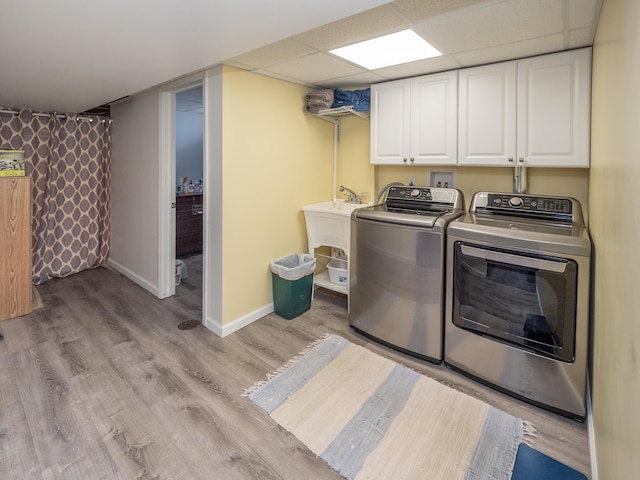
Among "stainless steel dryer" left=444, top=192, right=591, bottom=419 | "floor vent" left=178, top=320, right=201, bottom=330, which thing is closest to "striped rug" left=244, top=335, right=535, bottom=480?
"stainless steel dryer" left=444, top=192, right=591, bottom=419

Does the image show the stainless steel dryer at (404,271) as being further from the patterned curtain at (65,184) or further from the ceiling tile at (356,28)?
the patterned curtain at (65,184)

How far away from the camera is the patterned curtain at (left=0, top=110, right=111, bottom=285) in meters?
3.88

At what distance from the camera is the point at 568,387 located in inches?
76.2

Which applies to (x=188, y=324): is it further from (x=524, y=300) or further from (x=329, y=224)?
(x=524, y=300)

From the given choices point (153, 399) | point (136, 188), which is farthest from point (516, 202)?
point (136, 188)

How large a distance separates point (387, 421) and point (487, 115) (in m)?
2.16

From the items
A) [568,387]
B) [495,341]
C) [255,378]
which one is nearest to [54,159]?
[255,378]

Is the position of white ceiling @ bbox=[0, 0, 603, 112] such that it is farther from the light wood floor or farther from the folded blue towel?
the light wood floor

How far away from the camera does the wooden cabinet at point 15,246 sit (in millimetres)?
3064

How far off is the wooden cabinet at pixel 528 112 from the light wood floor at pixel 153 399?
1.58 m

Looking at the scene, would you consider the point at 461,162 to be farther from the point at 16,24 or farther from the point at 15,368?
the point at 15,368

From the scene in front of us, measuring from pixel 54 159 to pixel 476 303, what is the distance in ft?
15.2

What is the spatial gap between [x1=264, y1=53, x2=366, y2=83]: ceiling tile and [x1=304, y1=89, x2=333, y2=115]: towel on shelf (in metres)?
0.19

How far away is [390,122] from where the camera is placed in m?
3.01
